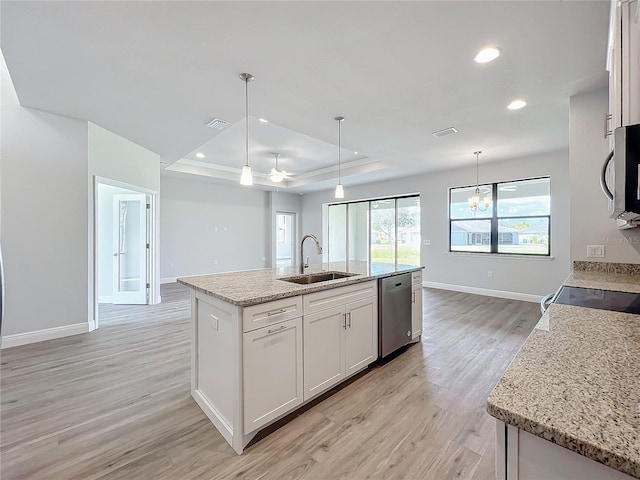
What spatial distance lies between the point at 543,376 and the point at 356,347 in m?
1.91

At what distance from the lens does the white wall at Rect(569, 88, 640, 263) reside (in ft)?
8.30

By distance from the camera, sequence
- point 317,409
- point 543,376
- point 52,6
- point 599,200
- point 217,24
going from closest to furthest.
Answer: point 543,376, point 52,6, point 217,24, point 317,409, point 599,200

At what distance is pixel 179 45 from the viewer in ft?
6.92

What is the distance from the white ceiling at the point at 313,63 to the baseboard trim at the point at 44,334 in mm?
2585

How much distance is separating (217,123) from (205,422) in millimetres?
3267

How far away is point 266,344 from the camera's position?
178 centimetres

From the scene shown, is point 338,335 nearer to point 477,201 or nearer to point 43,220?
point 43,220

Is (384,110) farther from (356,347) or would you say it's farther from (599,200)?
(356,347)

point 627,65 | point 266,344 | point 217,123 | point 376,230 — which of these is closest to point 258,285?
point 266,344

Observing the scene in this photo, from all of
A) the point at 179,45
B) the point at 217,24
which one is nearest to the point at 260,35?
the point at 217,24

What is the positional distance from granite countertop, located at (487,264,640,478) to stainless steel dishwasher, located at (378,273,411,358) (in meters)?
1.77

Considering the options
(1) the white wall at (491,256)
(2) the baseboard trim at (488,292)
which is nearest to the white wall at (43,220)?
(1) the white wall at (491,256)

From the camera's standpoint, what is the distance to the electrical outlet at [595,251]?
2.60 meters

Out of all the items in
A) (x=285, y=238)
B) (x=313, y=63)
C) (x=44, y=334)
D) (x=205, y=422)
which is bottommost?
(x=205, y=422)
